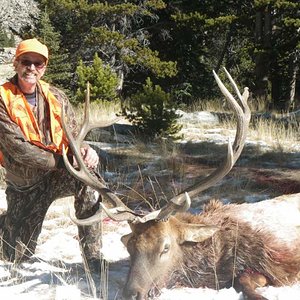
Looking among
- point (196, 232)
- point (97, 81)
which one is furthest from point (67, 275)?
point (97, 81)

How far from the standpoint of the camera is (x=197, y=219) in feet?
13.0

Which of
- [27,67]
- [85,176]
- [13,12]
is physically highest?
[13,12]

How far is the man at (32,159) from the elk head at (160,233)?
77 cm

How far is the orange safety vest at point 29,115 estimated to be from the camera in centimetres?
431

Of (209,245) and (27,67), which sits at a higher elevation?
(27,67)

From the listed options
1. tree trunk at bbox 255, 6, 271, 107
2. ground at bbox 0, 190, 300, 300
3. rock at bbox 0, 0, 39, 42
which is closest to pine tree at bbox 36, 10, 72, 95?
tree trunk at bbox 255, 6, 271, 107

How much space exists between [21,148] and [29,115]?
1.10 ft

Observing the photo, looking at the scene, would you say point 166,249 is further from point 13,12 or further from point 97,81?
point 13,12

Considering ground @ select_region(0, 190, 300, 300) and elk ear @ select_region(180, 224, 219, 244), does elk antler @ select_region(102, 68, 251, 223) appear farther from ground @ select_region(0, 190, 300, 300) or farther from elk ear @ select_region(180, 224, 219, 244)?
ground @ select_region(0, 190, 300, 300)

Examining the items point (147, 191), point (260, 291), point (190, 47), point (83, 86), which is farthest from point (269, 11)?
point (260, 291)

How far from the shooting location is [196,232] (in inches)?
147

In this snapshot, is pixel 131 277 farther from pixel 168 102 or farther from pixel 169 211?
pixel 168 102

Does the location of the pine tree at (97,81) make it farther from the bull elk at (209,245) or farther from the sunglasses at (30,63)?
the bull elk at (209,245)

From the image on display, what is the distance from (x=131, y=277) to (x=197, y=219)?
74cm
